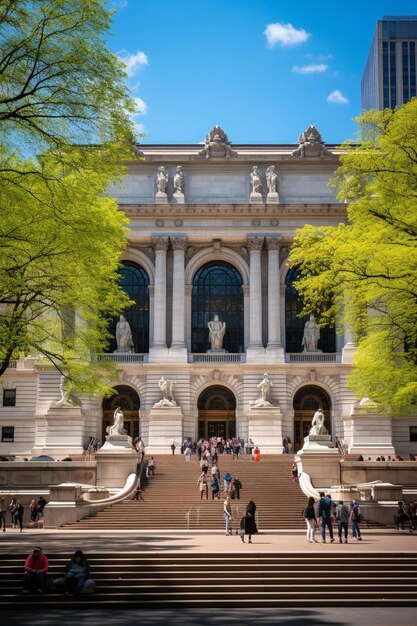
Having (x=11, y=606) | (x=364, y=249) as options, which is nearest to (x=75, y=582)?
(x=11, y=606)

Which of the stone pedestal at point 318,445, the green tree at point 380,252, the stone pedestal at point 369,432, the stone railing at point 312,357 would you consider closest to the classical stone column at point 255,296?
the stone railing at point 312,357

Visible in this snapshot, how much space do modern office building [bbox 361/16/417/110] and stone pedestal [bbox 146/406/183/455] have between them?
344 feet

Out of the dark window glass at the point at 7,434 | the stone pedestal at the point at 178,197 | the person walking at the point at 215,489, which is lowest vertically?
the person walking at the point at 215,489

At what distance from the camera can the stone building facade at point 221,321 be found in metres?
60.6

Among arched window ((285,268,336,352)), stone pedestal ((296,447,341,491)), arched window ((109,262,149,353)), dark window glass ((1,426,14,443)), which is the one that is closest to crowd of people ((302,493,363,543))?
stone pedestal ((296,447,341,491))

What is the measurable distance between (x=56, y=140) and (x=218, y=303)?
4234cm

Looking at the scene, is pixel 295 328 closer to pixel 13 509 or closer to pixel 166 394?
pixel 166 394

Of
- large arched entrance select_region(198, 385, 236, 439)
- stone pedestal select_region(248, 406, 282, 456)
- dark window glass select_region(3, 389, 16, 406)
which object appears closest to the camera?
stone pedestal select_region(248, 406, 282, 456)

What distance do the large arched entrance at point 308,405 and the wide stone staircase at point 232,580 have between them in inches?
1608

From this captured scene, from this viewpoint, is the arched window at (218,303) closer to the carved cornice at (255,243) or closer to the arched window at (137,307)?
the carved cornice at (255,243)

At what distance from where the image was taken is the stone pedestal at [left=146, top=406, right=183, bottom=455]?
196 ft

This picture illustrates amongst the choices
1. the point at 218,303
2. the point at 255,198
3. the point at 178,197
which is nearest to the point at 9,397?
the point at 218,303

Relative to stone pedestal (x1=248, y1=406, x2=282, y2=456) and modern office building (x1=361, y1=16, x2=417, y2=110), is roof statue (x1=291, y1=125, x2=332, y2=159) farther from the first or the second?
modern office building (x1=361, y1=16, x2=417, y2=110)

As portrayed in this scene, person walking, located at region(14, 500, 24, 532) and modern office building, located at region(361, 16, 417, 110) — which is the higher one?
modern office building, located at region(361, 16, 417, 110)
